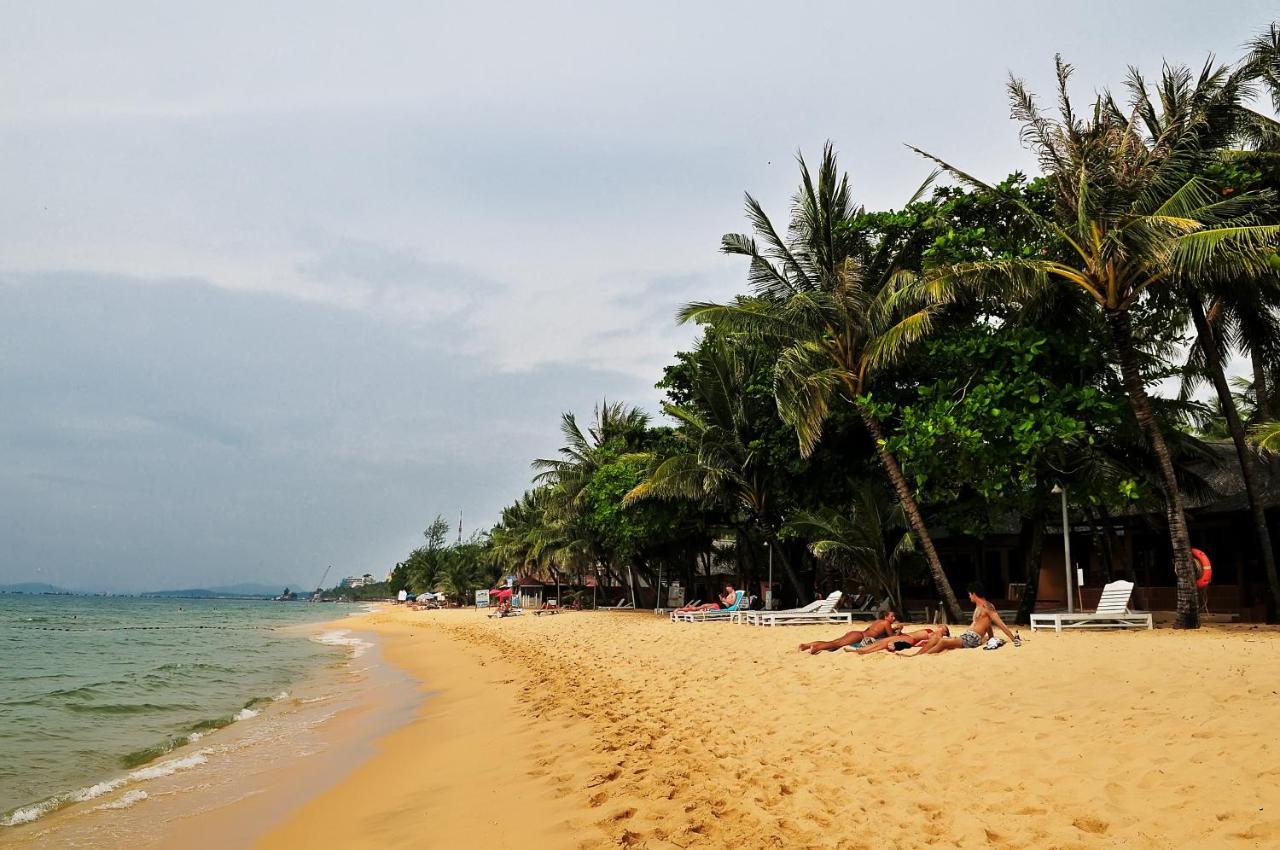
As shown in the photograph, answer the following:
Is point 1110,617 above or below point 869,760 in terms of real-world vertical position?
above

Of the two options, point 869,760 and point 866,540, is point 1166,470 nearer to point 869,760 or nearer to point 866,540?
point 866,540

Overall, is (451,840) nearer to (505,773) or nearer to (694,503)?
(505,773)

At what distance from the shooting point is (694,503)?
24.3m

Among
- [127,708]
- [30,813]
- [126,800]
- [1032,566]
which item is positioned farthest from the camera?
[1032,566]

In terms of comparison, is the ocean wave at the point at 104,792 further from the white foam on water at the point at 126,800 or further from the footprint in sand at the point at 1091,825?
the footprint in sand at the point at 1091,825

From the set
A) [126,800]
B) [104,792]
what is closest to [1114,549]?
[126,800]

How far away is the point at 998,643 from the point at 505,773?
5786 mm

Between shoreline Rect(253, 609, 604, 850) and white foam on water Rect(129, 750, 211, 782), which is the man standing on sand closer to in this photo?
shoreline Rect(253, 609, 604, 850)

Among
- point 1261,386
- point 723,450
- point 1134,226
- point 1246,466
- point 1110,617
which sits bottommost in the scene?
point 1110,617

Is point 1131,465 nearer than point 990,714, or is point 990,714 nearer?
point 990,714

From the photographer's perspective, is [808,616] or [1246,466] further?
[808,616]

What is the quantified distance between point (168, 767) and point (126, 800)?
4.59 ft

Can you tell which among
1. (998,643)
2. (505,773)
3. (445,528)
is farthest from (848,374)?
(445,528)

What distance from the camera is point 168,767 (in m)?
8.20
